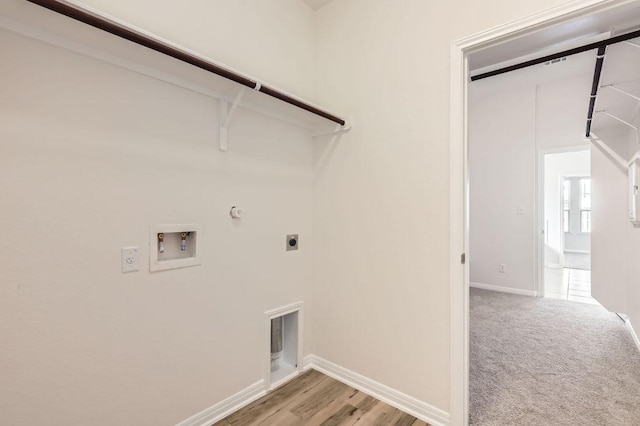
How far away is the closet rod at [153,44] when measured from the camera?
3.30 ft

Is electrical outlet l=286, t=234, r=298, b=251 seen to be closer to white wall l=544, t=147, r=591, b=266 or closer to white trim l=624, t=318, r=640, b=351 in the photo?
white trim l=624, t=318, r=640, b=351

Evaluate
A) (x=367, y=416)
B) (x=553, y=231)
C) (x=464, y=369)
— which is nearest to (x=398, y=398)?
(x=367, y=416)

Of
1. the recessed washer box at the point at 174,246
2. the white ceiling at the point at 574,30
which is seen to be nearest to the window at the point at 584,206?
the white ceiling at the point at 574,30

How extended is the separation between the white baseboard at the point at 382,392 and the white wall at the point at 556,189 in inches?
264

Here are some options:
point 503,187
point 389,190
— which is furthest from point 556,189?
point 389,190

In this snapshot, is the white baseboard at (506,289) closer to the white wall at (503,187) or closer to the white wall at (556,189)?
the white wall at (503,187)

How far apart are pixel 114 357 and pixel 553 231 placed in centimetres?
830

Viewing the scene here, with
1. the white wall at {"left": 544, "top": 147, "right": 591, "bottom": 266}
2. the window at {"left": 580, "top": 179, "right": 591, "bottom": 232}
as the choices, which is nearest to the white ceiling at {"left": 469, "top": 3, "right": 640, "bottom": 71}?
the white wall at {"left": 544, "top": 147, "right": 591, "bottom": 266}

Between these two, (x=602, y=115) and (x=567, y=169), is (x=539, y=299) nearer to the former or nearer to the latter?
(x=602, y=115)

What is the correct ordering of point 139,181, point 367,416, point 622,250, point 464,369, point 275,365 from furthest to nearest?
point 622,250 < point 275,365 < point 367,416 < point 464,369 < point 139,181

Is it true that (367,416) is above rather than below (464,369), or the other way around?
below

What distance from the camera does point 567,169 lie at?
6992 millimetres

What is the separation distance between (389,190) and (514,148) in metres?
3.68

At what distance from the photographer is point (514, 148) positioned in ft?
15.1
